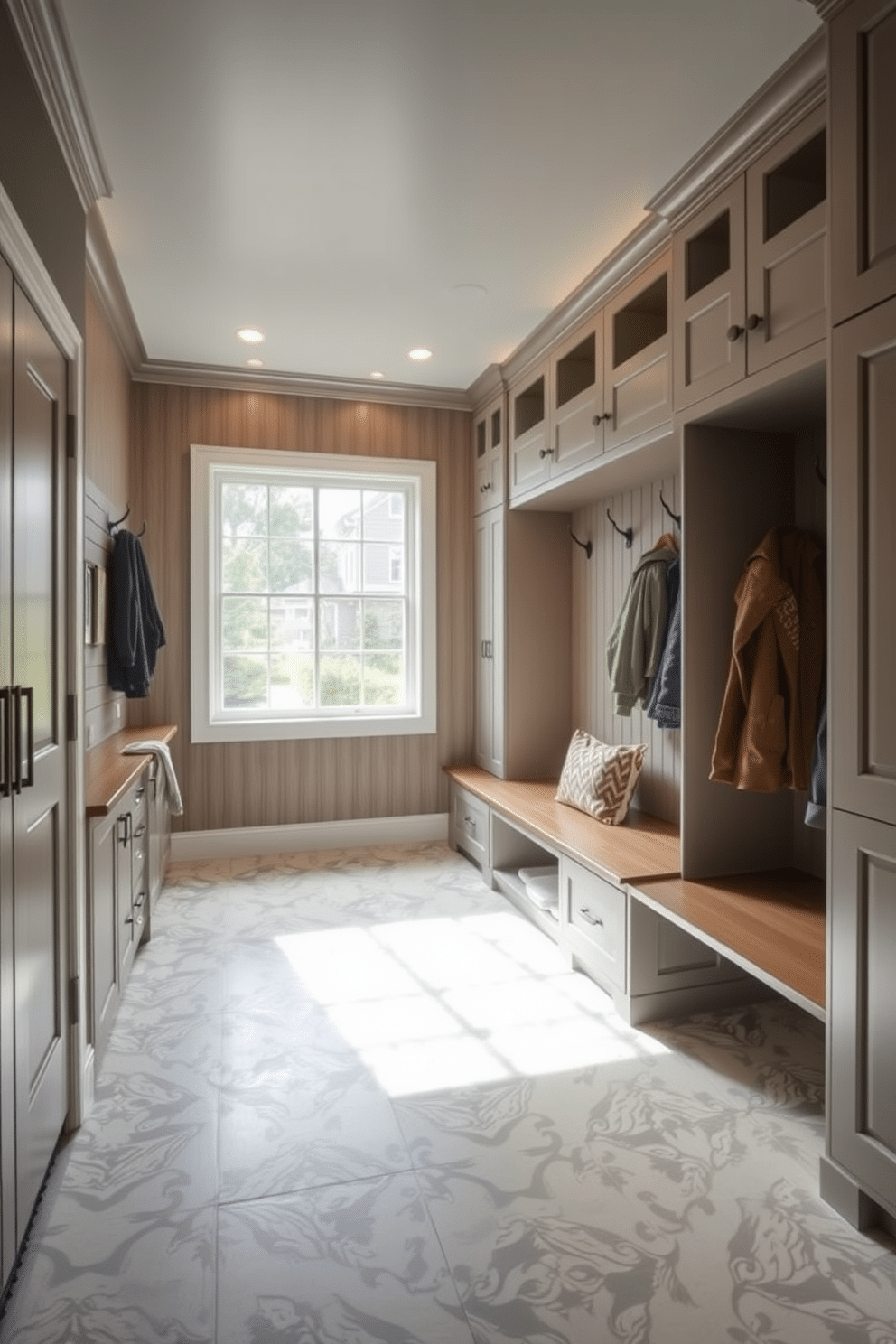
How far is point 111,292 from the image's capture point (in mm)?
3227

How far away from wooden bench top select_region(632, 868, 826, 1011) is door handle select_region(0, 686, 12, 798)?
70.2 inches

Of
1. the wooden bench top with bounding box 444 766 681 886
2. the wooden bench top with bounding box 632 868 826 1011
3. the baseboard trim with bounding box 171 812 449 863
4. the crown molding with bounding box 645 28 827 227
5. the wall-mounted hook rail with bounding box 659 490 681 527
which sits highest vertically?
the crown molding with bounding box 645 28 827 227

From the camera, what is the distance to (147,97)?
214cm

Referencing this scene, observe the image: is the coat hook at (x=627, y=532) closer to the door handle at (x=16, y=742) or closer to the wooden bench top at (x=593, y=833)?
the wooden bench top at (x=593, y=833)

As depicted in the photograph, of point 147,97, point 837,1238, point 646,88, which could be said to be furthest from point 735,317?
point 837,1238

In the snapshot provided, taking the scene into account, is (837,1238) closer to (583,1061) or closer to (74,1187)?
(583,1061)

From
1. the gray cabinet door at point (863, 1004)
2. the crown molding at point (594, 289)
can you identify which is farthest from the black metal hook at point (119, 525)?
the gray cabinet door at point (863, 1004)

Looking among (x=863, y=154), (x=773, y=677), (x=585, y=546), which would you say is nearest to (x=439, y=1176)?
(x=773, y=677)

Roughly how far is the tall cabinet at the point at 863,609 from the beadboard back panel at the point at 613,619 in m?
1.54

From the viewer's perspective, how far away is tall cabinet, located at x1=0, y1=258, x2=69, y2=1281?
1478 millimetres

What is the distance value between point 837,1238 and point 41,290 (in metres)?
2.69

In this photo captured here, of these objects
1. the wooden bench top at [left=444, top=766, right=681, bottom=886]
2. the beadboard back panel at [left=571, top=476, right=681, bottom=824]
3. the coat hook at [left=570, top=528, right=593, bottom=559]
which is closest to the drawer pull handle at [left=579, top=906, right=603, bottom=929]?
the wooden bench top at [left=444, top=766, right=681, bottom=886]

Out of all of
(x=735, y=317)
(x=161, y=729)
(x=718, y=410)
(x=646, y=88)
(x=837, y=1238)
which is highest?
(x=646, y=88)

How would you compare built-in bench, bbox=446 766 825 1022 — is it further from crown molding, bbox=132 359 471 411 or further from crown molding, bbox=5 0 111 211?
crown molding, bbox=5 0 111 211
